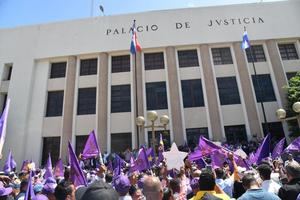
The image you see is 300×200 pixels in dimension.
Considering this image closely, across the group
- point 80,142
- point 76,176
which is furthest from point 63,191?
point 80,142

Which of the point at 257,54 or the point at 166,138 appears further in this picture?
the point at 257,54


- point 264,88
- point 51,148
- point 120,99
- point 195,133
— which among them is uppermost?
point 264,88

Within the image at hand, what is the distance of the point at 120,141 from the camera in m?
19.1

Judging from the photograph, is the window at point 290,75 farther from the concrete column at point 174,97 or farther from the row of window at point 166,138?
the concrete column at point 174,97

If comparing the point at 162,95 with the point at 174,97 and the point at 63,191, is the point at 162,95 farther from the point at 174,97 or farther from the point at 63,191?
the point at 63,191

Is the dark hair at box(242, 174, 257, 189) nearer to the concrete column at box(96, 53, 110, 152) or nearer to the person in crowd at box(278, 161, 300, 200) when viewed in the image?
the person in crowd at box(278, 161, 300, 200)

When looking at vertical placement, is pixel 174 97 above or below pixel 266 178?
above

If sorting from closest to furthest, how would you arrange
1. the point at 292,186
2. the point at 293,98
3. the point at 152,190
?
the point at 152,190 → the point at 292,186 → the point at 293,98

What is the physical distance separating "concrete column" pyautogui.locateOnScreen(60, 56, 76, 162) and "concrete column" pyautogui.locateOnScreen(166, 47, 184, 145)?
801cm

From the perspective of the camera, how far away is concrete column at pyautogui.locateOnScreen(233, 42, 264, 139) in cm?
1824

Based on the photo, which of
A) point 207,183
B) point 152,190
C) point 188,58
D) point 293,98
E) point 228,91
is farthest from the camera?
point 188,58

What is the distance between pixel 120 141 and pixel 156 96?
4524mm

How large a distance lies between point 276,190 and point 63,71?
815 inches

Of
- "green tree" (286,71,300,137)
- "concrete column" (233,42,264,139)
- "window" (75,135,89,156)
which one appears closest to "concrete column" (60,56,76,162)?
"window" (75,135,89,156)
